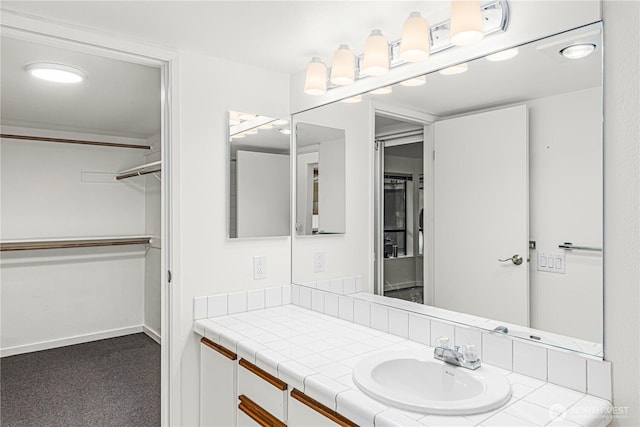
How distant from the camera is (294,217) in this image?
2385 millimetres

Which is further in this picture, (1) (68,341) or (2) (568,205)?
(1) (68,341)

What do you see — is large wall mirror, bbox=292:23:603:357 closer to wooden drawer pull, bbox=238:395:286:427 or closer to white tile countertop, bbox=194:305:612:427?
white tile countertop, bbox=194:305:612:427

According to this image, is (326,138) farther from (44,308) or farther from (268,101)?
(44,308)

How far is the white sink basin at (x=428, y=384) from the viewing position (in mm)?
1099

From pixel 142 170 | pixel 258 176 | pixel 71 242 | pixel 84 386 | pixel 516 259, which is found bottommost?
pixel 84 386

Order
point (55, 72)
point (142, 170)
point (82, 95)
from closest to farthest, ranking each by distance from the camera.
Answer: point (55, 72)
point (82, 95)
point (142, 170)

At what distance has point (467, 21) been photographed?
1374 mm

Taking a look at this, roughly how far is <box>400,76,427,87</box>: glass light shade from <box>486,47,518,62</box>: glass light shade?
0.28m

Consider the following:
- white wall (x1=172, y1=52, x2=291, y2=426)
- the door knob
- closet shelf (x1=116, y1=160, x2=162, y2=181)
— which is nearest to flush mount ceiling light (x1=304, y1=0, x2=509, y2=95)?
white wall (x1=172, y1=52, x2=291, y2=426)

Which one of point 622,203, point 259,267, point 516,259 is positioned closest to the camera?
point 622,203

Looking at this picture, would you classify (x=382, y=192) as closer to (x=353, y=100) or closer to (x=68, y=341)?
(x=353, y=100)

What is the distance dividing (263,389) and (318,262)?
0.83 meters

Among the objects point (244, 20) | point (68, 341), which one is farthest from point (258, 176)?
point (68, 341)

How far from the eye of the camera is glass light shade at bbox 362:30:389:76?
5.55 ft
